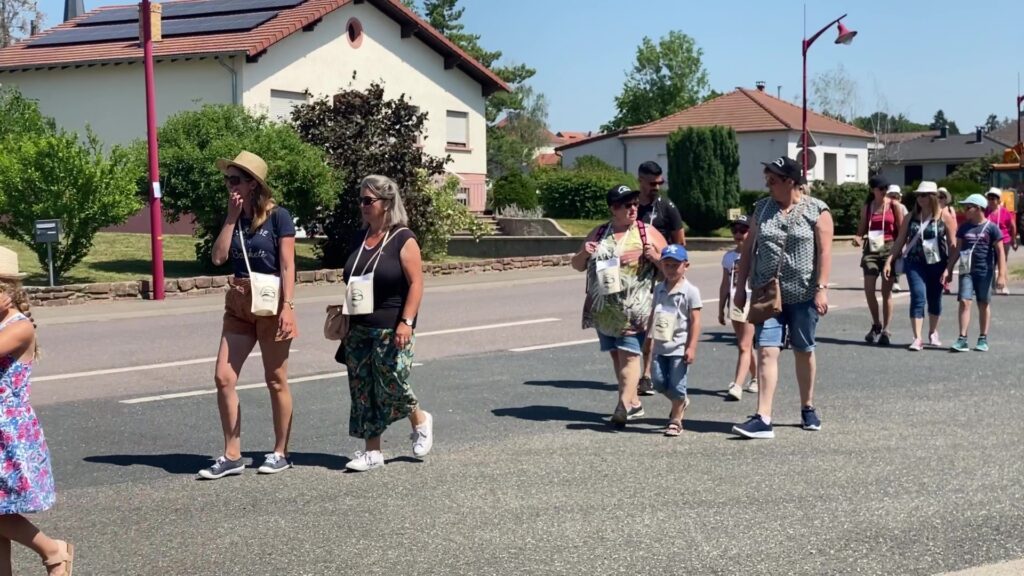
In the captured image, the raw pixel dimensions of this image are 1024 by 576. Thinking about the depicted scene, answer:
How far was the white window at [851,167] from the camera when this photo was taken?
6100 cm

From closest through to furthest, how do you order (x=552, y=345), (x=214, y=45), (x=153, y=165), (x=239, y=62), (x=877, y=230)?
(x=552, y=345)
(x=877, y=230)
(x=153, y=165)
(x=239, y=62)
(x=214, y=45)

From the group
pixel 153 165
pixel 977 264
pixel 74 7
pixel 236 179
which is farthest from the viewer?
pixel 74 7

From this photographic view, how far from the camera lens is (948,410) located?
8.78 meters

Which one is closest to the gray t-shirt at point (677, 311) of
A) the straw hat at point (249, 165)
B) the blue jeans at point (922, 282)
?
the straw hat at point (249, 165)

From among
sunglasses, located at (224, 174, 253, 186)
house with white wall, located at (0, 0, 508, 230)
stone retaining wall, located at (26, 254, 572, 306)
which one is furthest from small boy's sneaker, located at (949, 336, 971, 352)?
house with white wall, located at (0, 0, 508, 230)

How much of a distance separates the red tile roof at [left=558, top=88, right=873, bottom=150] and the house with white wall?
22.0 m

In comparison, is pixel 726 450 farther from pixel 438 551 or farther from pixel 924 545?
pixel 438 551

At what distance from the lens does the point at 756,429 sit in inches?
307

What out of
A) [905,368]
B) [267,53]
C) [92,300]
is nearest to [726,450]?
[905,368]

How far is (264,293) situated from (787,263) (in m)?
3.27

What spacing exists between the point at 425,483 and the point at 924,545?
2.62 meters

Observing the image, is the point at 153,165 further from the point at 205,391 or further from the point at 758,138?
the point at 758,138

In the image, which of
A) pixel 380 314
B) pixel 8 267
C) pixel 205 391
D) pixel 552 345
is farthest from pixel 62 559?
pixel 552 345

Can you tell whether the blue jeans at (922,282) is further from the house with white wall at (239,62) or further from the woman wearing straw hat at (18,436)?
the house with white wall at (239,62)
